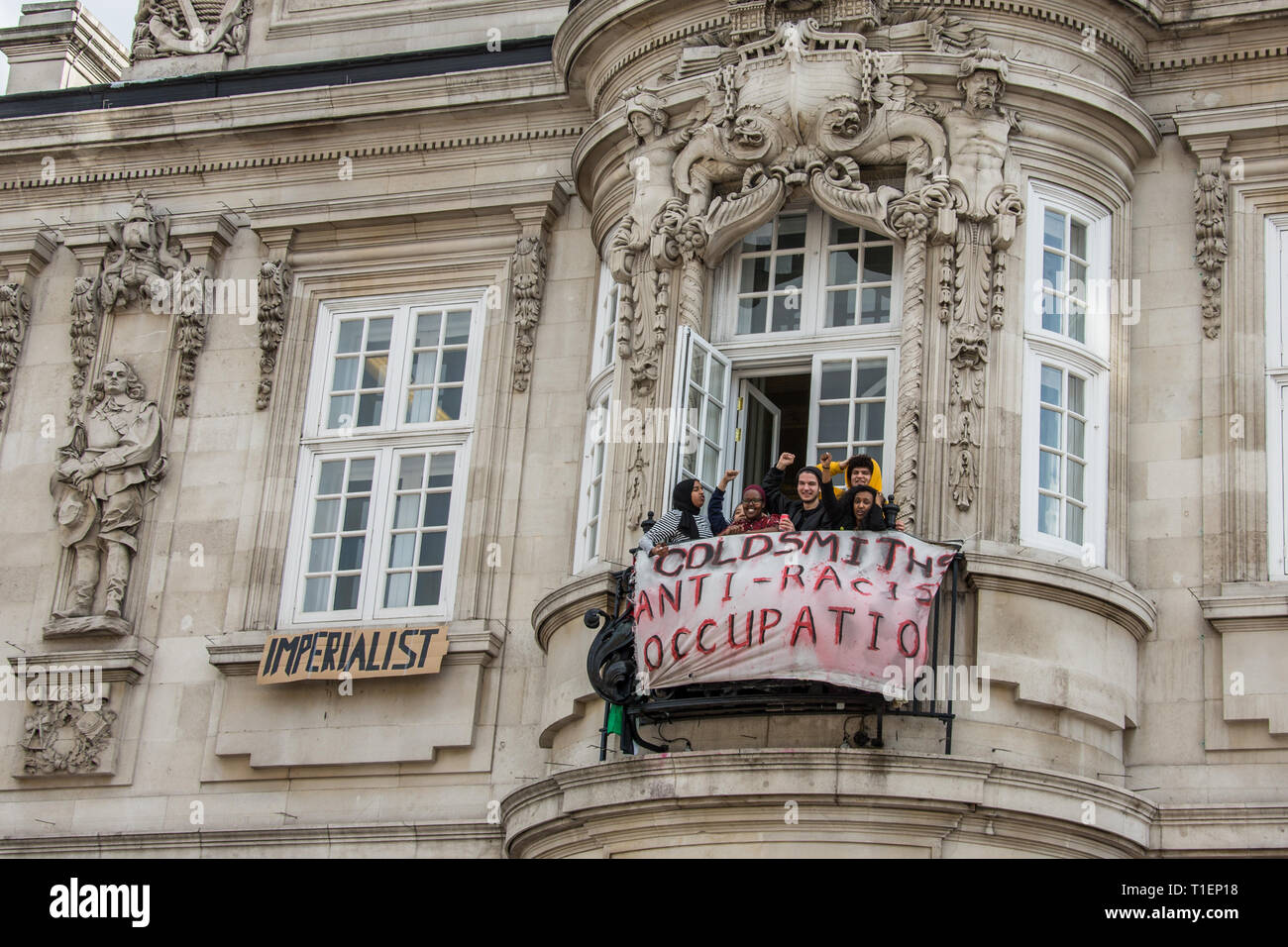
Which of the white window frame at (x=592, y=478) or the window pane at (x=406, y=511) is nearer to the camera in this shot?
the white window frame at (x=592, y=478)

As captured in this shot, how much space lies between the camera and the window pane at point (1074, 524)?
1838 cm

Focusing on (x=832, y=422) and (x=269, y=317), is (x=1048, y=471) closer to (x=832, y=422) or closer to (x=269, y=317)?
(x=832, y=422)

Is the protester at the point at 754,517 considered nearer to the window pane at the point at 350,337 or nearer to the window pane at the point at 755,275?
the window pane at the point at 755,275

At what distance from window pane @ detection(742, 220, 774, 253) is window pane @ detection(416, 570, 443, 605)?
3.89 m

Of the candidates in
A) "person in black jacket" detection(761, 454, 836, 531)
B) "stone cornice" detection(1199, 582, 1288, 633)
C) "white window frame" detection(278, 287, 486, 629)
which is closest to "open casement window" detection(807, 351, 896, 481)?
"person in black jacket" detection(761, 454, 836, 531)

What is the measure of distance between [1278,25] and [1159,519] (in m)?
4.37

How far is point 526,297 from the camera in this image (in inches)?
834

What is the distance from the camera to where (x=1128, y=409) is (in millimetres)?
19094

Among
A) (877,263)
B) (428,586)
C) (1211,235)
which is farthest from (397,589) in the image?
(1211,235)

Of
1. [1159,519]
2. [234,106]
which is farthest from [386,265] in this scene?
[1159,519]

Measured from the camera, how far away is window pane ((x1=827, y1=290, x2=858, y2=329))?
63.8 feet

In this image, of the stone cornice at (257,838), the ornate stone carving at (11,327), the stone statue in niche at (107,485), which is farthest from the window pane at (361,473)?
the ornate stone carving at (11,327)

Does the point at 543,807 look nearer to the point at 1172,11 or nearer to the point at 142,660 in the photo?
the point at 142,660

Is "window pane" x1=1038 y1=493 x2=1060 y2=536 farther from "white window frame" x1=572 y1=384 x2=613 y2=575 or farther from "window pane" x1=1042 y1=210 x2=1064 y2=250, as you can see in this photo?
"white window frame" x1=572 y1=384 x2=613 y2=575
